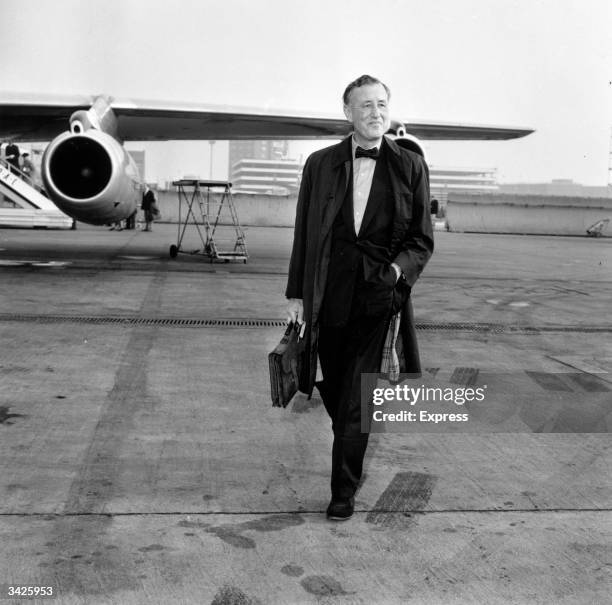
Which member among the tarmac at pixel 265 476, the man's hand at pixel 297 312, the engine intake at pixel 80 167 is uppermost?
the engine intake at pixel 80 167

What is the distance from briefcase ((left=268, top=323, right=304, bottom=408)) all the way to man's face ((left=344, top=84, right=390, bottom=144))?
33.7 inches

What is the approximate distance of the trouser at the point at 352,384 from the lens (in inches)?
135

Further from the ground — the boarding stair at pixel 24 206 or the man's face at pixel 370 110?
the man's face at pixel 370 110

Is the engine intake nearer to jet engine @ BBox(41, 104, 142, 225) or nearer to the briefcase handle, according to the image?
jet engine @ BBox(41, 104, 142, 225)

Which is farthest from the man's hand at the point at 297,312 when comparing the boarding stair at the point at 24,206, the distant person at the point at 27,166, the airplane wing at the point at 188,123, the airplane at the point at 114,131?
the distant person at the point at 27,166

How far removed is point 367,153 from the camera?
3434 mm

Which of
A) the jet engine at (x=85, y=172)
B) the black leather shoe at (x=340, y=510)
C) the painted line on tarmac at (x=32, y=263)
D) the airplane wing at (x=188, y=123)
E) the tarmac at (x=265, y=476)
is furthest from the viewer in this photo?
the painted line on tarmac at (x=32, y=263)

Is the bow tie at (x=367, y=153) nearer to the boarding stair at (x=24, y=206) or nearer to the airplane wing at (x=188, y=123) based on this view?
the airplane wing at (x=188, y=123)

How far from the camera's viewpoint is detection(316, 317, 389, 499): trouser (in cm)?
343

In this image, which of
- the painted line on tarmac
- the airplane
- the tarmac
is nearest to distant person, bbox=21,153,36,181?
the airplane

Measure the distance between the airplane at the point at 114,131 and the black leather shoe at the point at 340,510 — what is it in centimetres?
897

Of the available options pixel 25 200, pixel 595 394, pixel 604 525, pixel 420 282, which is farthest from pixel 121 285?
pixel 25 200

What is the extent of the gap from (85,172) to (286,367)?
9.12 m

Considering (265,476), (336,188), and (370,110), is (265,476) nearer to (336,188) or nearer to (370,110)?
(336,188)
